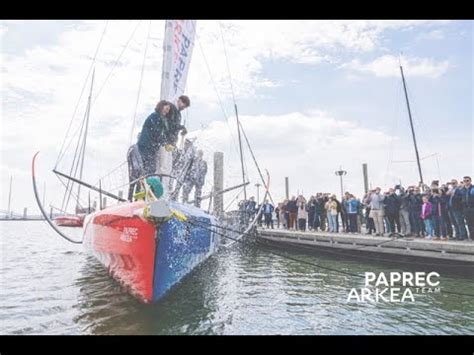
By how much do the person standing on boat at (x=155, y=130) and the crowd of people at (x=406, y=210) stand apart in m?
2.39

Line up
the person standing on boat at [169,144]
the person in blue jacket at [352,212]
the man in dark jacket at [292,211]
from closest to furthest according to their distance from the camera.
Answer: the person standing on boat at [169,144], the person in blue jacket at [352,212], the man in dark jacket at [292,211]

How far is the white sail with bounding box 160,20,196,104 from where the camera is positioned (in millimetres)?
4121

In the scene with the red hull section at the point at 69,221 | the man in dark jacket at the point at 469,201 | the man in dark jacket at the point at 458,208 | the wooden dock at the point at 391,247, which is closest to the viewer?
the wooden dock at the point at 391,247

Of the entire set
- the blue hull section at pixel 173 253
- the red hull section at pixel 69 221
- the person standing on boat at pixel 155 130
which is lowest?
the blue hull section at pixel 173 253

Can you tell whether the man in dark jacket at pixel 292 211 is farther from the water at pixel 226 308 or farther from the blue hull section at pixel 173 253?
the blue hull section at pixel 173 253

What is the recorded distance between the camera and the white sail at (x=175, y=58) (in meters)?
4.12

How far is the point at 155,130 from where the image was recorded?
12.9ft

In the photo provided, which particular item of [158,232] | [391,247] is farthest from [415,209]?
[158,232]

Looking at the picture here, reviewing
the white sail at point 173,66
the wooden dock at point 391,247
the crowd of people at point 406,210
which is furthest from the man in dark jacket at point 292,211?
the white sail at point 173,66

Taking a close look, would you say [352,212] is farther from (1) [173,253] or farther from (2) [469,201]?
(1) [173,253]
